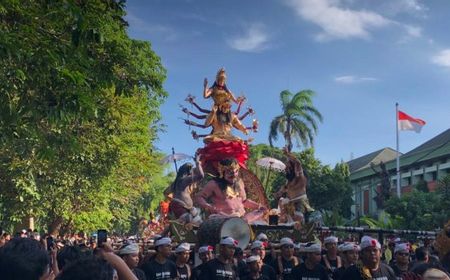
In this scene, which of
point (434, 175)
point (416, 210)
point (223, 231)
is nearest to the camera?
point (223, 231)

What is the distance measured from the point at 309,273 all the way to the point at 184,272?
2037 millimetres

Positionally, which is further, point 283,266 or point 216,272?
point 283,266

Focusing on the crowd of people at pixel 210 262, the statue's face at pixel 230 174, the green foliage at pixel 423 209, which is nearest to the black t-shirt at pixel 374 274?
Answer: the crowd of people at pixel 210 262

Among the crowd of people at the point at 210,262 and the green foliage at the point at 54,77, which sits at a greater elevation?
the green foliage at the point at 54,77

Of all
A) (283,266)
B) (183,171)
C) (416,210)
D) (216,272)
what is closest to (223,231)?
(283,266)

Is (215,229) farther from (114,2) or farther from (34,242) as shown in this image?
(34,242)

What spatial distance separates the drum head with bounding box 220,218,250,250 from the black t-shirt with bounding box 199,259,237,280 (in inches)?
162

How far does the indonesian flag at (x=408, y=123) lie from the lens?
38.0 meters

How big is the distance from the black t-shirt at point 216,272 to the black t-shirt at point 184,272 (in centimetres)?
127

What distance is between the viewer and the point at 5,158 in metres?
19.8

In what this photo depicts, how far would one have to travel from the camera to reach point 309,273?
8422 mm

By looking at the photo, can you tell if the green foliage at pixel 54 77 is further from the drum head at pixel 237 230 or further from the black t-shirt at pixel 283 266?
the black t-shirt at pixel 283 266

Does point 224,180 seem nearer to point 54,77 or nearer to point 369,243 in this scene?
point 54,77

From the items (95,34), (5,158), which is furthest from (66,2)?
(5,158)
